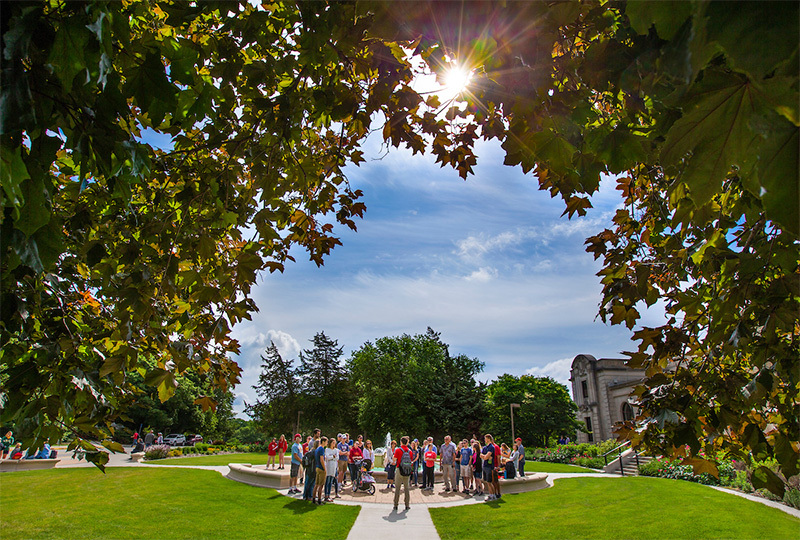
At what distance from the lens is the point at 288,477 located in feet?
48.4

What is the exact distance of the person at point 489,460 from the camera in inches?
504

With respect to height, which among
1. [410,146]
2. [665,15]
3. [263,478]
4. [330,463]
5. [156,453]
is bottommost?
[156,453]

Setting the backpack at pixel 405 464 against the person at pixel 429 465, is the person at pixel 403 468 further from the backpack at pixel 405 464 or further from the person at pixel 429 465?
the person at pixel 429 465

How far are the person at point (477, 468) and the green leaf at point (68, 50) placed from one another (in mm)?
14194

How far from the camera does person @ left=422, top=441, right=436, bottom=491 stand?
1448 centimetres

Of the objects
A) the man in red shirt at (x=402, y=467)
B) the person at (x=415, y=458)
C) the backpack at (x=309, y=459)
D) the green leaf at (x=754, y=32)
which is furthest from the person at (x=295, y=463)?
the green leaf at (x=754, y=32)

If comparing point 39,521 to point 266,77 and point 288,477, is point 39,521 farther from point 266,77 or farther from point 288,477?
point 266,77

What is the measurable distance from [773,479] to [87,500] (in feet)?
49.5

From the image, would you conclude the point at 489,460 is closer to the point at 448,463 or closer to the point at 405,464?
the point at 448,463

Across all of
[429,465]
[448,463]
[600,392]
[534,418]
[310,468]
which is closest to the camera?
[310,468]

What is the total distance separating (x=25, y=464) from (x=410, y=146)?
2410 centimetres

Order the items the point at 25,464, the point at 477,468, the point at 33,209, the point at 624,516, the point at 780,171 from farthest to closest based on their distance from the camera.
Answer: the point at 25,464
the point at 477,468
the point at 624,516
the point at 33,209
the point at 780,171

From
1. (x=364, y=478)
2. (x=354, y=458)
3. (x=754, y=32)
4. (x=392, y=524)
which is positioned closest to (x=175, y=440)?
(x=354, y=458)

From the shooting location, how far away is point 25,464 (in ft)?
59.3
